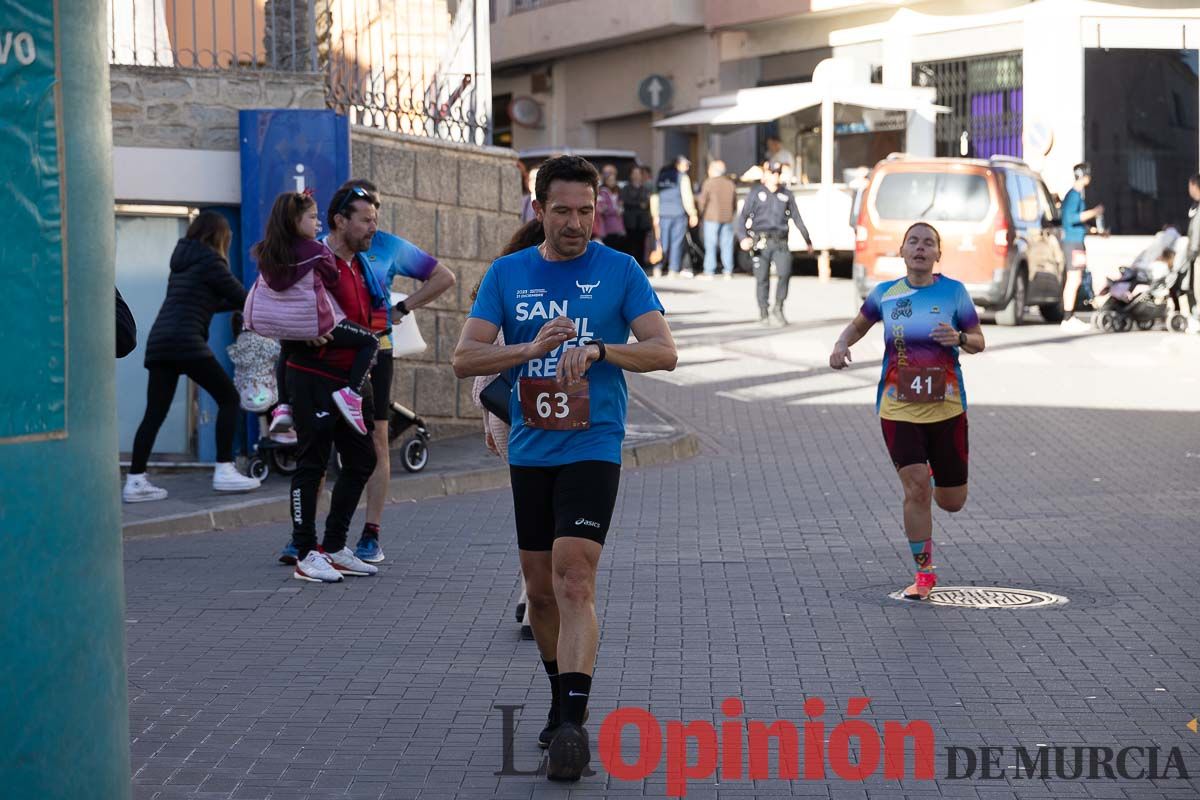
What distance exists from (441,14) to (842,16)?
2510 centimetres

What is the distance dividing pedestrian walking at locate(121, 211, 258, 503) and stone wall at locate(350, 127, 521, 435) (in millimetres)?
1946

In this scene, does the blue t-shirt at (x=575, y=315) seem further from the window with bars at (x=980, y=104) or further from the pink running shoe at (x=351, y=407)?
the window with bars at (x=980, y=104)

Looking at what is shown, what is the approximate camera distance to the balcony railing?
43.1 feet

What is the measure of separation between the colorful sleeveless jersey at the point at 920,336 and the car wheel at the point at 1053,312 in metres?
17.3

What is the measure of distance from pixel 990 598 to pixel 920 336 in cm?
120

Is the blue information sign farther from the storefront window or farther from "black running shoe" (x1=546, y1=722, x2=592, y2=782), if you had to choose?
the storefront window

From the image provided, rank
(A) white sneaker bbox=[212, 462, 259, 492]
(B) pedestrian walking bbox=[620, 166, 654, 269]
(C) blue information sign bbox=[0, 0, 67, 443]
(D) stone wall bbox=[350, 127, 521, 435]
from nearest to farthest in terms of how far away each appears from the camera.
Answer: (C) blue information sign bbox=[0, 0, 67, 443] < (A) white sneaker bbox=[212, 462, 259, 492] < (D) stone wall bbox=[350, 127, 521, 435] < (B) pedestrian walking bbox=[620, 166, 654, 269]

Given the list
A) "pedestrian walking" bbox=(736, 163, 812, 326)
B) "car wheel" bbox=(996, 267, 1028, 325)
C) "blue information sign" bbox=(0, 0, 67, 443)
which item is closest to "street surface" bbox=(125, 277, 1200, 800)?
"blue information sign" bbox=(0, 0, 67, 443)

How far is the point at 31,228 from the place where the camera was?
14.0ft

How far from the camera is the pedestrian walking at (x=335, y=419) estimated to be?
31.2ft

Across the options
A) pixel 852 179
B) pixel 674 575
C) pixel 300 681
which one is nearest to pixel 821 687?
pixel 300 681

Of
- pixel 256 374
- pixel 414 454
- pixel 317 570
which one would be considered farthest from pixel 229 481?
pixel 317 570

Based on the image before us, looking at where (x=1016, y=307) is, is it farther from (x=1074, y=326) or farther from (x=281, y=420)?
(x=281, y=420)

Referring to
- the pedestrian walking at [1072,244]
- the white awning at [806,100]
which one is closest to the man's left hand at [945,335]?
the pedestrian walking at [1072,244]
